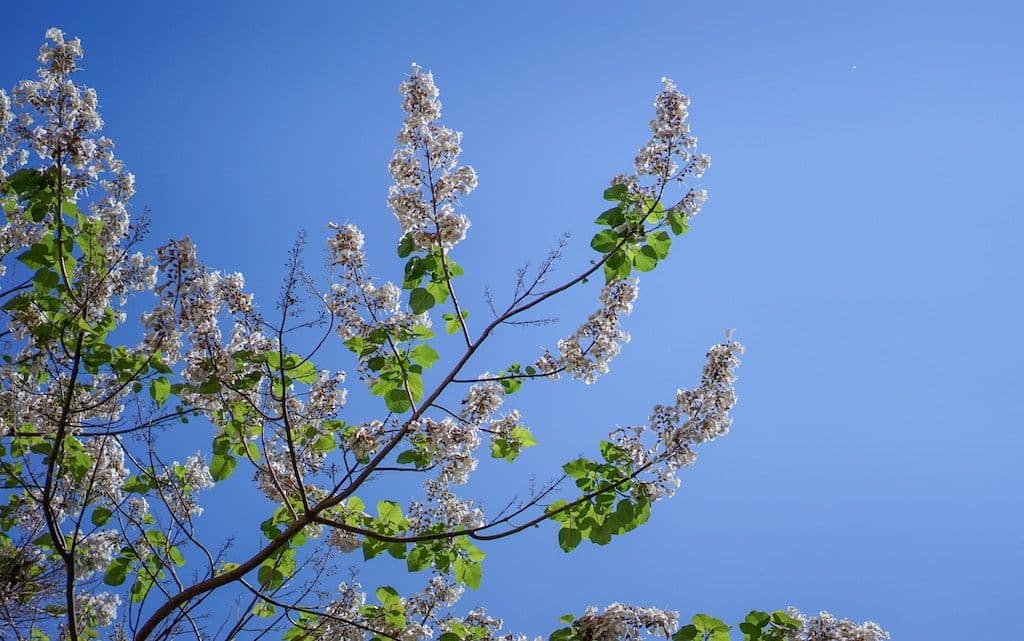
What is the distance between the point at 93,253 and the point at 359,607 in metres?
3.36

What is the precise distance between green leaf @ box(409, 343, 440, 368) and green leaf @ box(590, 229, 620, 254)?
1325 mm

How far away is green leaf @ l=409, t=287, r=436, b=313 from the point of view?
5.05m

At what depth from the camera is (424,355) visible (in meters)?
5.06

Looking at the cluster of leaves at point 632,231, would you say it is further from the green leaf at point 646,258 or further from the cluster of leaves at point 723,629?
the cluster of leaves at point 723,629

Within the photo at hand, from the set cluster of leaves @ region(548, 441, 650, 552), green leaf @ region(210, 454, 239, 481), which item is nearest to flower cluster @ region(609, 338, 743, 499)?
cluster of leaves @ region(548, 441, 650, 552)

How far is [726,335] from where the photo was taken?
16.0 ft

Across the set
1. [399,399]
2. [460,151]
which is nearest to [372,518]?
[399,399]

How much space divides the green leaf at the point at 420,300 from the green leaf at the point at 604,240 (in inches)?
46.9

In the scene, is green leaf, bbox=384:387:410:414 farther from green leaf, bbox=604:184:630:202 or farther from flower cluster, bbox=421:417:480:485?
green leaf, bbox=604:184:630:202

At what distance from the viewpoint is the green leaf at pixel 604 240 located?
497 cm

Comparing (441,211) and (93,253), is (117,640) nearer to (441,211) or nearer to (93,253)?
(93,253)

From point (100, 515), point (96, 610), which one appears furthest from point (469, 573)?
point (96, 610)

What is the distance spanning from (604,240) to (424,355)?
148cm

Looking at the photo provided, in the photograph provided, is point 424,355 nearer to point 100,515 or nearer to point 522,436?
point 522,436
